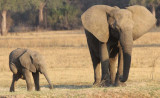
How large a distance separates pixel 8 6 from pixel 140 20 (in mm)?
45084

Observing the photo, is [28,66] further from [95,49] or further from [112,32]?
[112,32]

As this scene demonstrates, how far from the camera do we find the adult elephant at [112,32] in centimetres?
1397

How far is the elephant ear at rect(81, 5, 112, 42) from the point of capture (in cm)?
1462

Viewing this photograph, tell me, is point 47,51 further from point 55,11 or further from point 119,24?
point 55,11

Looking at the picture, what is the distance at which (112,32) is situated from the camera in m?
14.5

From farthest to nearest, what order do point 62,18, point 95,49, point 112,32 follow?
point 62,18 → point 95,49 → point 112,32

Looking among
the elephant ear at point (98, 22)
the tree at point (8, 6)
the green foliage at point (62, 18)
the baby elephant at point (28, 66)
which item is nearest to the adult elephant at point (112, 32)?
the elephant ear at point (98, 22)

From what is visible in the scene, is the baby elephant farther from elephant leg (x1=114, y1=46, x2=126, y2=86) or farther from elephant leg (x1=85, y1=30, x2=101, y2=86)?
elephant leg (x1=114, y1=46, x2=126, y2=86)

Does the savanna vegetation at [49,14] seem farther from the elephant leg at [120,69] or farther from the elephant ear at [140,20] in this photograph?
the elephant leg at [120,69]

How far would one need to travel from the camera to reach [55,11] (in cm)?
6869

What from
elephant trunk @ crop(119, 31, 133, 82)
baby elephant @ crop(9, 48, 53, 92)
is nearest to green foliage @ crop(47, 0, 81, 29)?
baby elephant @ crop(9, 48, 53, 92)

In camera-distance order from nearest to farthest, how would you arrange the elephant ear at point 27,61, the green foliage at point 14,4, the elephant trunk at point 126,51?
1. the elephant trunk at point 126,51
2. the elephant ear at point 27,61
3. the green foliage at point 14,4

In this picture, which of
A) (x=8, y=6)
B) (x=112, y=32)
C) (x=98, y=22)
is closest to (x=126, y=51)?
(x=112, y=32)

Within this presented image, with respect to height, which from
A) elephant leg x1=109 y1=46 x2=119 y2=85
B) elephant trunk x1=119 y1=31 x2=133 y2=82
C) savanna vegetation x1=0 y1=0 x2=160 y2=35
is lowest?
savanna vegetation x1=0 y1=0 x2=160 y2=35
